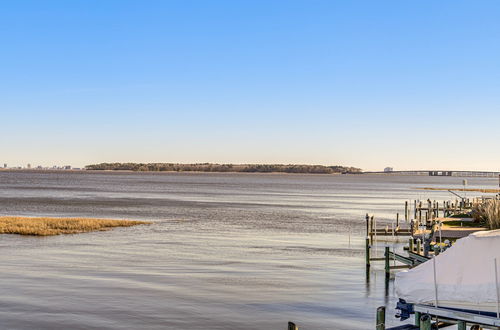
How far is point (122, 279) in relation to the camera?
32.4 m

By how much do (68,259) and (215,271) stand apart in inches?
378

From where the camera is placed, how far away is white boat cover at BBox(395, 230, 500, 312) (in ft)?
52.3

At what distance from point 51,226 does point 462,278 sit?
43925 mm

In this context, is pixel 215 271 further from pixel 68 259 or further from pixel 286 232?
pixel 286 232

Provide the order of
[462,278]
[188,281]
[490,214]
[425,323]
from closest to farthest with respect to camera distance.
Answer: [425,323] < [462,278] < [188,281] < [490,214]

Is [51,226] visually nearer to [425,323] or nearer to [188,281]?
[188,281]

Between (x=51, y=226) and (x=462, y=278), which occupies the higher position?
(x=462, y=278)

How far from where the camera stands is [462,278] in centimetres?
1644

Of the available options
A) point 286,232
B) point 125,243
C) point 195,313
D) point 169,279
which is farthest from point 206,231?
point 195,313

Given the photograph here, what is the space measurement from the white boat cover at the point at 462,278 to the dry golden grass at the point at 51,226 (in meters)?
39.1

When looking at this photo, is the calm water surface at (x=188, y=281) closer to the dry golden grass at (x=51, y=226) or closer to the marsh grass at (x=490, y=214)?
the dry golden grass at (x=51, y=226)

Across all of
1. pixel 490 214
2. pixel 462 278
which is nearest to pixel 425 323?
pixel 462 278

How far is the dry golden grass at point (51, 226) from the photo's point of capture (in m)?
51.2

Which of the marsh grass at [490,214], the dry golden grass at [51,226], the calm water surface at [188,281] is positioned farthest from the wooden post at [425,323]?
the dry golden grass at [51,226]
